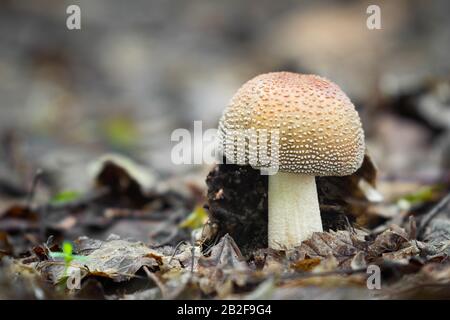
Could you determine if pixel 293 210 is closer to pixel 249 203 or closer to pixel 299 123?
pixel 249 203

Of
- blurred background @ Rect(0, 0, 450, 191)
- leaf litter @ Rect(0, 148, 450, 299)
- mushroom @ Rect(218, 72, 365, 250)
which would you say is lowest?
leaf litter @ Rect(0, 148, 450, 299)

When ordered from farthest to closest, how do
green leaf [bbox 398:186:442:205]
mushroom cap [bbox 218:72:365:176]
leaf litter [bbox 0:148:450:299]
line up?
1. green leaf [bbox 398:186:442:205]
2. mushroom cap [bbox 218:72:365:176]
3. leaf litter [bbox 0:148:450:299]

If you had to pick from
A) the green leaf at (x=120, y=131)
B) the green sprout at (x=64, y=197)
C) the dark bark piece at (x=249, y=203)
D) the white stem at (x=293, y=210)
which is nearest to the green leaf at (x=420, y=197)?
the dark bark piece at (x=249, y=203)

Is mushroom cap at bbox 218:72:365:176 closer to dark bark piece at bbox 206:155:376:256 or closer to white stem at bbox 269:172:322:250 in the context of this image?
white stem at bbox 269:172:322:250

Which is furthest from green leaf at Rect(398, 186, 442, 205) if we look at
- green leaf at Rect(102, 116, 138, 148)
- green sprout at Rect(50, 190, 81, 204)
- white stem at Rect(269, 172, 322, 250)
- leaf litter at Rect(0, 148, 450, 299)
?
green leaf at Rect(102, 116, 138, 148)

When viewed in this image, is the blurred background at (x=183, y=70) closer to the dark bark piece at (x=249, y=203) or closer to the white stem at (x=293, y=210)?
the dark bark piece at (x=249, y=203)

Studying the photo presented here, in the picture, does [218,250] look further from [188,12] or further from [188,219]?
[188,12]
